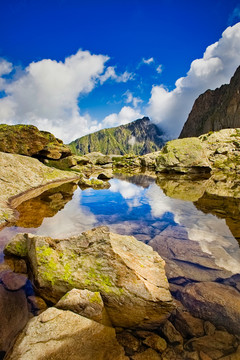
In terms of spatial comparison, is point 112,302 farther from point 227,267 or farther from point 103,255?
point 227,267

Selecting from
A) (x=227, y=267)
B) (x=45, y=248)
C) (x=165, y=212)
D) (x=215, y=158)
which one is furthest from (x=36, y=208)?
(x=215, y=158)

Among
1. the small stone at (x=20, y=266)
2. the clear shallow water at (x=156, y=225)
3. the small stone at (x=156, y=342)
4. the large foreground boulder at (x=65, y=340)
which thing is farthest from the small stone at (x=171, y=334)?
the small stone at (x=20, y=266)

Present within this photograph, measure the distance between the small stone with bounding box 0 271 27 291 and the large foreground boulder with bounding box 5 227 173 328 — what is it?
537mm

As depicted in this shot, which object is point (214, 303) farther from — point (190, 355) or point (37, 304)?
point (37, 304)

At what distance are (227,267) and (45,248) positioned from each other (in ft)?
24.9

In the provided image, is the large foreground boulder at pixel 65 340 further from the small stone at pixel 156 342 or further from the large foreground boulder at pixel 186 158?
the large foreground boulder at pixel 186 158

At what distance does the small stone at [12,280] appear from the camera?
20.7ft

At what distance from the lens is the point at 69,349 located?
12.9ft

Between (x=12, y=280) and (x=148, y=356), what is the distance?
17.4ft

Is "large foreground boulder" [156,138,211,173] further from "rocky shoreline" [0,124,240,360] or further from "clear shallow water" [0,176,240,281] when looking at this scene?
"rocky shoreline" [0,124,240,360]

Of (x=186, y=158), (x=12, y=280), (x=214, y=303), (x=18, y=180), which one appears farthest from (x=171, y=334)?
(x=186, y=158)

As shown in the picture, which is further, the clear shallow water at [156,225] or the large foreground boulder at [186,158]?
the large foreground boulder at [186,158]

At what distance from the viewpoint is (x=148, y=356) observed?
4.37 m

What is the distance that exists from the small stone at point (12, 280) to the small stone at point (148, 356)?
4535 mm
